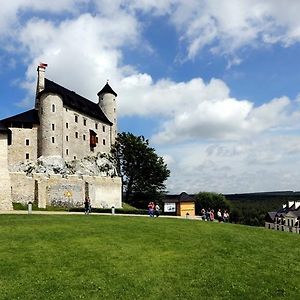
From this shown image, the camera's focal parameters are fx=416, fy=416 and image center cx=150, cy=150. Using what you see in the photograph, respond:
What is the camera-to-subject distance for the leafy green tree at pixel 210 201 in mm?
95875

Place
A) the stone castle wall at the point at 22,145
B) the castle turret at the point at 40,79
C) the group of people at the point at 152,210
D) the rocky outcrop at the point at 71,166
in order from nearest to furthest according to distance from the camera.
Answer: the group of people at the point at 152,210 → the rocky outcrop at the point at 71,166 → the stone castle wall at the point at 22,145 → the castle turret at the point at 40,79

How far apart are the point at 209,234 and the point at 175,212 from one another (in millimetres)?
24473

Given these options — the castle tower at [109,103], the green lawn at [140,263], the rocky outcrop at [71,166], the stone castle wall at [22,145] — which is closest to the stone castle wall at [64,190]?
the rocky outcrop at [71,166]

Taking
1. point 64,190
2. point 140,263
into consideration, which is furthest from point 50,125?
point 140,263

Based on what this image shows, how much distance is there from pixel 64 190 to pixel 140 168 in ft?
96.5

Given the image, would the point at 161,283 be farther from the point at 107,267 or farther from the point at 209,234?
the point at 209,234

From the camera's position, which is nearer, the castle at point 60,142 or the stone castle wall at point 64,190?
the stone castle wall at point 64,190

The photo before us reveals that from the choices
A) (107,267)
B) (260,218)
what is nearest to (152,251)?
(107,267)

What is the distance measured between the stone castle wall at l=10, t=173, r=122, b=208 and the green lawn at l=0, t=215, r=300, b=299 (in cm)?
2813

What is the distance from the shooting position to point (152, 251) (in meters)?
21.2

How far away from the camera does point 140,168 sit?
86875 millimetres

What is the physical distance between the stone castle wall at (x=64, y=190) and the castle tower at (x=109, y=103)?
27.6m

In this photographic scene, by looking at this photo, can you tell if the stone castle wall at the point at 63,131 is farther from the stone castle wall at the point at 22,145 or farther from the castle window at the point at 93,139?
the stone castle wall at the point at 22,145

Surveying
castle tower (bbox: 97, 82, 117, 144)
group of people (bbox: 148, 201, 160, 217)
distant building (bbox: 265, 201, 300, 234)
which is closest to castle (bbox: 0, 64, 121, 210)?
castle tower (bbox: 97, 82, 117, 144)
